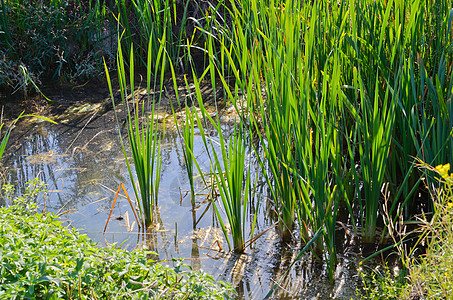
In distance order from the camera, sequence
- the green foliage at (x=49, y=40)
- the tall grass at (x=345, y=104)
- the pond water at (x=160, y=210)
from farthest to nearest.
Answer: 1. the green foliage at (x=49, y=40)
2. the pond water at (x=160, y=210)
3. the tall grass at (x=345, y=104)

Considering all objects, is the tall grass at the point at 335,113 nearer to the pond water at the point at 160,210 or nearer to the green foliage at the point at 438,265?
the pond water at the point at 160,210

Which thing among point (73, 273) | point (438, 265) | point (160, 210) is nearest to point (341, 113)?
point (438, 265)

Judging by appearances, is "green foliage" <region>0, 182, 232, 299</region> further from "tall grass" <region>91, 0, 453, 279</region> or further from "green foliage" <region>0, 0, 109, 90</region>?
"green foliage" <region>0, 0, 109, 90</region>

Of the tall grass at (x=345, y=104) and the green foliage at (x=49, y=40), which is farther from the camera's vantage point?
the green foliage at (x=49, y=40)

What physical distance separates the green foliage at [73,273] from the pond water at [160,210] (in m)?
0.42

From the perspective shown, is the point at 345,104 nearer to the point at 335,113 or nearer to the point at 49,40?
the point at 335,113

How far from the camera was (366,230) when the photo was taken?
1875 millimetres

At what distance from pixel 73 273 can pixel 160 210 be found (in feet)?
3.34

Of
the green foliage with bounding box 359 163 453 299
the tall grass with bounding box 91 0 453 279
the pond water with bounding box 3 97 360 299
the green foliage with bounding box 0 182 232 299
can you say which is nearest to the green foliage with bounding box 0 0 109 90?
the pond water with bounding box 3 97 360 299

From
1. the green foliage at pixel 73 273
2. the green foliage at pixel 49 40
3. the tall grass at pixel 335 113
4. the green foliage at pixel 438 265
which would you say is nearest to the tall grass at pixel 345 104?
the tall grass at pixel 335 113

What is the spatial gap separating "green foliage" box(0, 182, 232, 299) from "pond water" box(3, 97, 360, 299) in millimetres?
417

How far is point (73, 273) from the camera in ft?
4.17

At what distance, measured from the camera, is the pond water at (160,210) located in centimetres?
179

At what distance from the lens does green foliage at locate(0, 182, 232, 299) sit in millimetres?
1234
